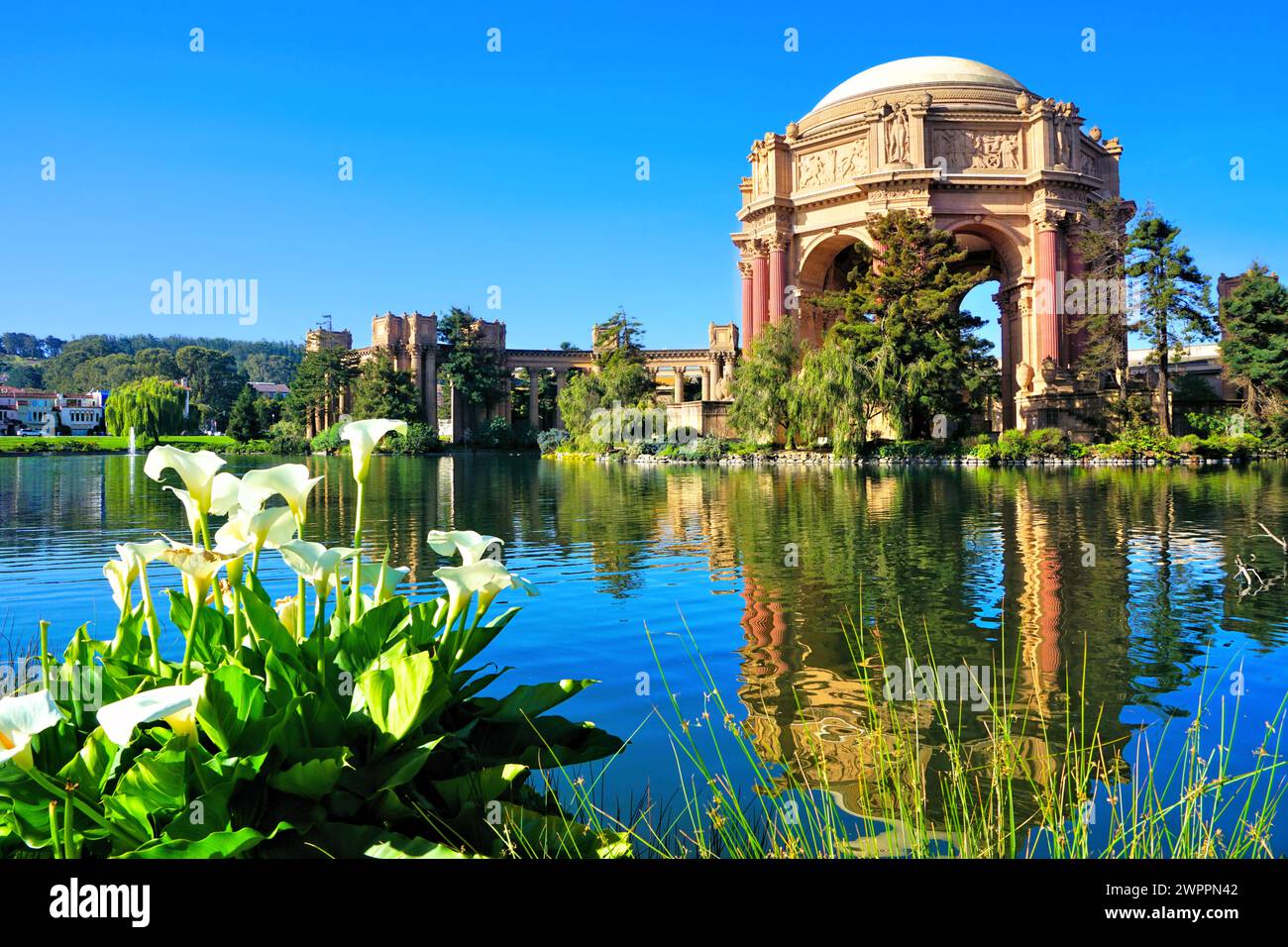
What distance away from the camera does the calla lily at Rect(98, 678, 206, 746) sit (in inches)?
76.2

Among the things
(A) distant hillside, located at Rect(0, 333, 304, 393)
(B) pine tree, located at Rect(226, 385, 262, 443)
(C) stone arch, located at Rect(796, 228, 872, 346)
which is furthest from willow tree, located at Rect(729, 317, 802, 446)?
(A) distant hillside, located at Rect(0, 333, 304, 393)

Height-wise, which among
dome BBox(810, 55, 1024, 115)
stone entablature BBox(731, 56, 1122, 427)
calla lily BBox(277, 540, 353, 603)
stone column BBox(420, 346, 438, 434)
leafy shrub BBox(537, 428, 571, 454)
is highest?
dome BBox(810, 55, 1024, 115)

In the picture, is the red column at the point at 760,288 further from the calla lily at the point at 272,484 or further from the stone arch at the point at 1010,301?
the calla lily at the point at 272,484

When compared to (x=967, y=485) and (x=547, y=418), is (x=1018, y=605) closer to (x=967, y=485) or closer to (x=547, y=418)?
(x=967, y=485)

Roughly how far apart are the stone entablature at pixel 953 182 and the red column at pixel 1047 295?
63mm

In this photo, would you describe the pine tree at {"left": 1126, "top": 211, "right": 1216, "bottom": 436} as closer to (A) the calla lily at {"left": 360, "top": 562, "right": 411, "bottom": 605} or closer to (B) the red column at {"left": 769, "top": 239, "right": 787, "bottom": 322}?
(B) the red column at {"left": 769, "top": 239, "right": 787, "bottom": 322}

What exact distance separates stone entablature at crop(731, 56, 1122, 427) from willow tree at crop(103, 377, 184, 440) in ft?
165

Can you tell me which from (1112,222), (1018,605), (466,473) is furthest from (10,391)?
(1018,605)

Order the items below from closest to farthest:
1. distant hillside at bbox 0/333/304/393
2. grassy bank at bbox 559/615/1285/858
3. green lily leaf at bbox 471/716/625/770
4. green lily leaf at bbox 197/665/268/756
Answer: green lily leaf at bbox 197/665/268/756 < grassy bank at bbox 559/615/1285/858 < green lily leaf at bbox 471/716/625/770 < distant hillside at bbox 0/333/304/393

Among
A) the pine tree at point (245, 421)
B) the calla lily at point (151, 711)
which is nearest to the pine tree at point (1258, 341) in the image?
the calla lily at point (151, 711)

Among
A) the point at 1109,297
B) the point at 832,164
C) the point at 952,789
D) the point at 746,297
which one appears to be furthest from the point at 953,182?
the point at 952,789

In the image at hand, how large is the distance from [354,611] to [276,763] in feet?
2.32

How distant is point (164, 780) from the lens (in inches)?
93.2

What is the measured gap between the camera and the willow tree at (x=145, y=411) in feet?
235
